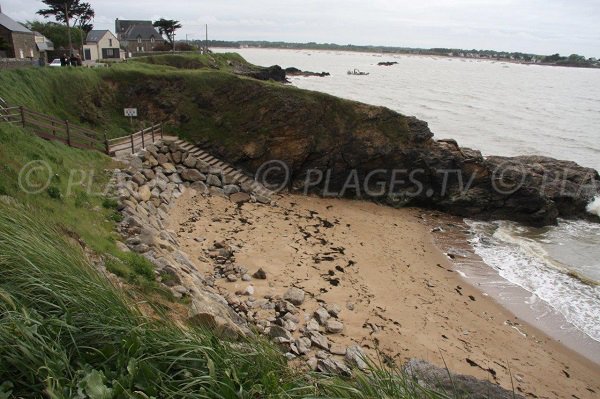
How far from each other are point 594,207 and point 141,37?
242 ft

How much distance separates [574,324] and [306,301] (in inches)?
377

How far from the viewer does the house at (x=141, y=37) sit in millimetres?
74812

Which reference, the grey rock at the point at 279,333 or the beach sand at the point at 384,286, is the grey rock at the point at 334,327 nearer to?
the beach sand at the point at 384,286

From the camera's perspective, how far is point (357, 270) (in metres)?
17.0

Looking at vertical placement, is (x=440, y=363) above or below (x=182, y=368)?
below

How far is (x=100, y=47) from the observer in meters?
53.2

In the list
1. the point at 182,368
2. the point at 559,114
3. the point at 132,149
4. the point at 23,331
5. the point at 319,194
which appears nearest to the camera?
the point at 23,331

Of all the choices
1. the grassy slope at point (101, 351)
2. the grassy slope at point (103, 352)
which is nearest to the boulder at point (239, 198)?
the grassy slope at point (101, 351)

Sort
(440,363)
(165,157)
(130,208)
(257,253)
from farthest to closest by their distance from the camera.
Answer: (165,157) → (257,253) → (130,208) → (440,363)

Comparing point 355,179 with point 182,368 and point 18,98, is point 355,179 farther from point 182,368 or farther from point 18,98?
point 182,368

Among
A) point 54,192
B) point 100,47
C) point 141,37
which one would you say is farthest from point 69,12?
point 54,192

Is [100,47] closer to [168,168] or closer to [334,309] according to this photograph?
[168,168]

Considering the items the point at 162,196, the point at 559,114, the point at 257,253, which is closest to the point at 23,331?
the point at 257,253

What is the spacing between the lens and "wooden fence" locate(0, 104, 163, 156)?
17656 mm
